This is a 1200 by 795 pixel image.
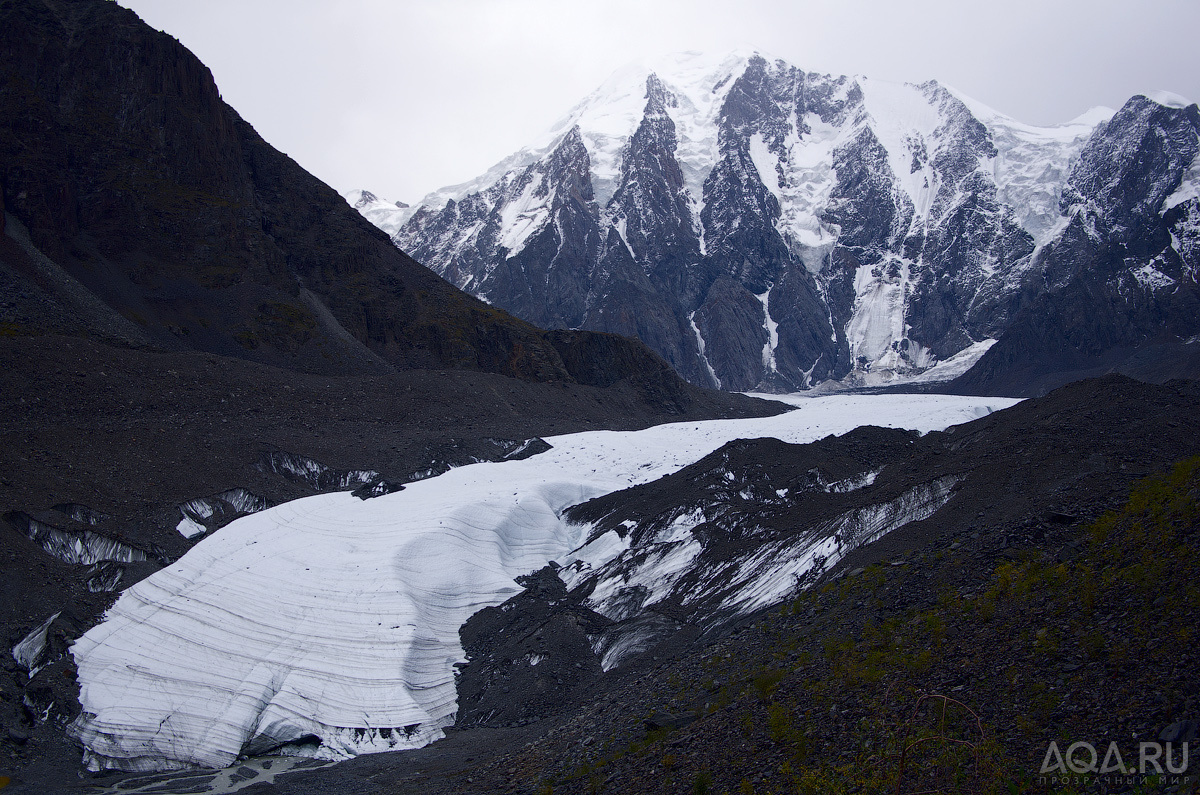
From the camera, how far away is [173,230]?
229 feet

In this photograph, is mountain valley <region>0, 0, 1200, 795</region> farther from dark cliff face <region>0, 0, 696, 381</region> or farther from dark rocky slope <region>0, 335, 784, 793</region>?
dark cliff face <region>0, 0, 696, 381</region>

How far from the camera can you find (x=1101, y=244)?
16850cm

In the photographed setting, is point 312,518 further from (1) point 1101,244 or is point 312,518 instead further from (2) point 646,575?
(1) point 1101,244

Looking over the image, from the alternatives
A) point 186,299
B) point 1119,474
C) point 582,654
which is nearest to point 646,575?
point 582,654

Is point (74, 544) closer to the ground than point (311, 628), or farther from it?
farther from it

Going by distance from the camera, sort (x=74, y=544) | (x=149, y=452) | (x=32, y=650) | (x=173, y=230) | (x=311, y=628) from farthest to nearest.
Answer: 1. (x=173, y=230)
2. (x=149, y=452)
3. (x=74, y=544)
4. (x=311, y=628)
5. (x=32, y=650)

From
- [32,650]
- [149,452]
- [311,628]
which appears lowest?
[311,628]

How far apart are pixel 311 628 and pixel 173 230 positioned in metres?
59.3

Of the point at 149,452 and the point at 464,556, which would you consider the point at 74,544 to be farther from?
the point at 464,556

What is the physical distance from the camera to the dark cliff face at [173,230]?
6256 centimetres

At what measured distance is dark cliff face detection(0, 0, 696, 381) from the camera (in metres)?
62.6

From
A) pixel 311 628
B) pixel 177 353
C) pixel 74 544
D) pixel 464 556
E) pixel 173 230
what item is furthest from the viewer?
pixel 173 230

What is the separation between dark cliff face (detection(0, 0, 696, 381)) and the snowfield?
34856 mm

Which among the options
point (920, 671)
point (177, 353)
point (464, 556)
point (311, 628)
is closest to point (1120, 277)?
point (177, 353)
